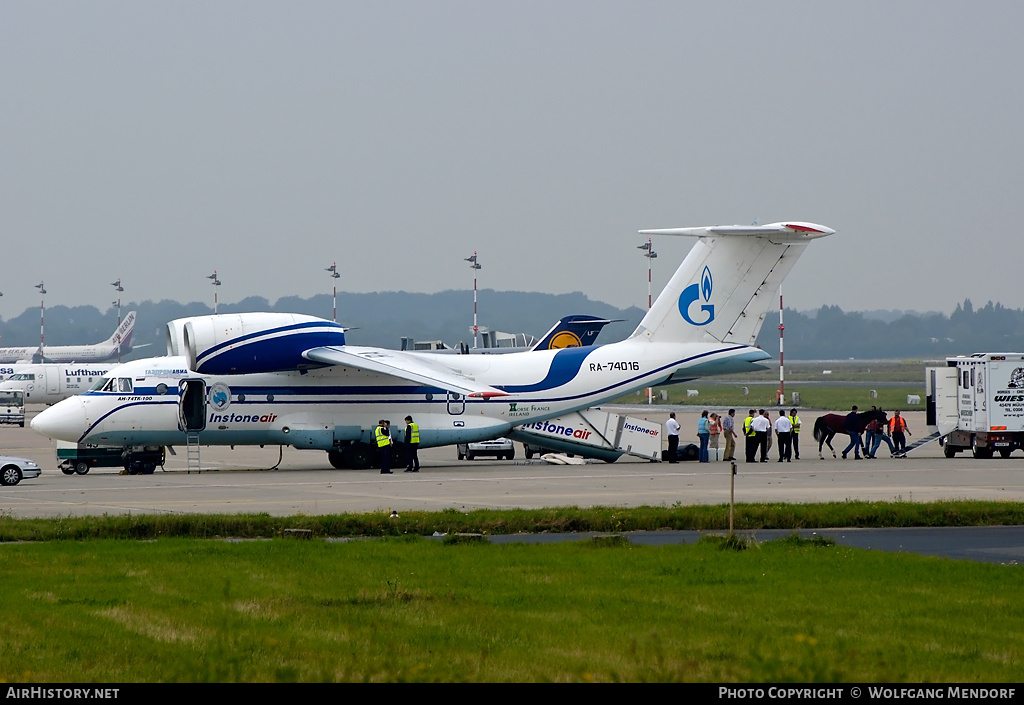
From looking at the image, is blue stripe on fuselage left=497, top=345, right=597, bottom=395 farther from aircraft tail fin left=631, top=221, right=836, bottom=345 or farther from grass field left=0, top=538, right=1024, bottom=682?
grass field left=0, top=538, right=1024, bottom=682

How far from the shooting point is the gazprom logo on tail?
32.1m

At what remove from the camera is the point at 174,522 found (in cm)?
1641

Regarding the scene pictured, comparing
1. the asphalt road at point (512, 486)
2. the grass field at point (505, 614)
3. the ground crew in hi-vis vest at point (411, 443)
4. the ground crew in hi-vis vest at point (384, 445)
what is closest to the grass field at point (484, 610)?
the grass field at point (505, 614)

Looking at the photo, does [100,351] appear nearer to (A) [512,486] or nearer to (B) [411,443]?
(B) [411,443]

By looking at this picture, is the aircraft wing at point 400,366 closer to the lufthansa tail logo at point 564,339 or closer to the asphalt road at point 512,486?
the asphalt road at point 512,486

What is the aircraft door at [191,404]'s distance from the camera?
29391 mm

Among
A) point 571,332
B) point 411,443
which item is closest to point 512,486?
point 411,443

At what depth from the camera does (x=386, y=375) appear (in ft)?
99.3

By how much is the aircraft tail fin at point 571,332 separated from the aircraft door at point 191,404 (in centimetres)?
1951

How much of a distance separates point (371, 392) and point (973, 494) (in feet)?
51.2

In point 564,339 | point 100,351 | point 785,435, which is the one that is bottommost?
point 785,435

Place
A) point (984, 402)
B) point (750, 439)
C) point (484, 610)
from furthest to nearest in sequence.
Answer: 1. point (984, 402)
2. point (750, 439)
3. point (484, 610)

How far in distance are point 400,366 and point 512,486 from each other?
6.04m
